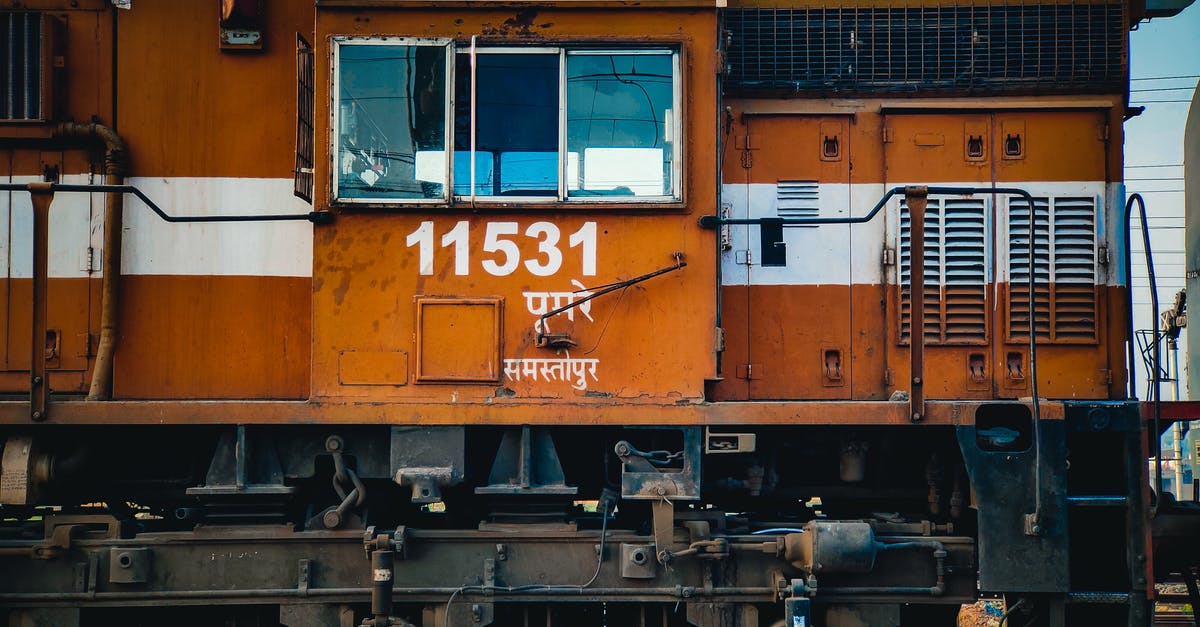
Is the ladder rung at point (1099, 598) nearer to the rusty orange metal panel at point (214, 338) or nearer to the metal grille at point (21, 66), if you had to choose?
the rusty orange metal panel at point (214, 338)

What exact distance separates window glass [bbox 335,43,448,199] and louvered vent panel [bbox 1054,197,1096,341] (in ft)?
12.7

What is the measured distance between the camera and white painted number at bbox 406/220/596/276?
5.54m

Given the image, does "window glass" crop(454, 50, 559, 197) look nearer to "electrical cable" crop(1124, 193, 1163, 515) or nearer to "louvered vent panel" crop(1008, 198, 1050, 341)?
"louvered vent panel" crop(1008, 198, 1050, 341)

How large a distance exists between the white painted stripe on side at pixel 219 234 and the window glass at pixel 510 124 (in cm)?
125

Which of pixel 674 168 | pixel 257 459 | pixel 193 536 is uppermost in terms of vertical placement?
pixel 674 168

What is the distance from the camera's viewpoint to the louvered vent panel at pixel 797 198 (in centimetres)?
630

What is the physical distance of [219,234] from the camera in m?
6.05

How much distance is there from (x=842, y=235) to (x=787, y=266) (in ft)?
1.34

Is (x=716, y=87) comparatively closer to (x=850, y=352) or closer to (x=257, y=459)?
(x=850, y=352)

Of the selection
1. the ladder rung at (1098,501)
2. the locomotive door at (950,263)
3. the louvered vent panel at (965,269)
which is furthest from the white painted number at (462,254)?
the ladder rung at (1098,501)

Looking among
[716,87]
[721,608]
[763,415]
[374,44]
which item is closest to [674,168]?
[716,87]

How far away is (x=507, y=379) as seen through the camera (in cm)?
551

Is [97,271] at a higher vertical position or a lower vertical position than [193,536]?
higher

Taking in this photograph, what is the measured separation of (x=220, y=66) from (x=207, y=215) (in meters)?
0.93
